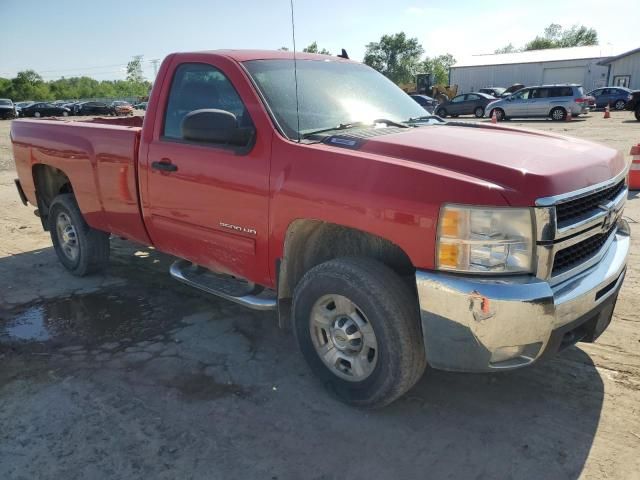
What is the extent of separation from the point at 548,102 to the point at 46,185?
24.7 meters

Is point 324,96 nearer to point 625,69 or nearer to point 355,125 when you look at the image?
point 355,125

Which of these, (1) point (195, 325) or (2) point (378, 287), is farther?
(1) point (195, 325)

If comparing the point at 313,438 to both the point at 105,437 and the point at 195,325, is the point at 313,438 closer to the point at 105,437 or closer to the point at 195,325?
the point at 105,437

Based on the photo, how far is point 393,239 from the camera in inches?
102

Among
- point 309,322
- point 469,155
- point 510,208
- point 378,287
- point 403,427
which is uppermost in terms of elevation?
point 469,155

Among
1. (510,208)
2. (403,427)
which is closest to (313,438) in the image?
(403,427)

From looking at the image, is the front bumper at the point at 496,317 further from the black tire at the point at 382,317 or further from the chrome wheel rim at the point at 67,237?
the chrome wheel rim at the point at 67,237

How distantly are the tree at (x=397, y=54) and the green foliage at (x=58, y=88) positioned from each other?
44.4 meters

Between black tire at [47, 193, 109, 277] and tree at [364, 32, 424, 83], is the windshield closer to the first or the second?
black tire at [47, 193, 109, 277]

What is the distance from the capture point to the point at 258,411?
3.01 metres

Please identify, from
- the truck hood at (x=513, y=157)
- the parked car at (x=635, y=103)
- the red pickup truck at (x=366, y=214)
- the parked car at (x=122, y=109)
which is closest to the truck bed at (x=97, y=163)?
the red pickup truck at (x=366, y=214)

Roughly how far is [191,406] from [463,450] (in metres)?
1.51

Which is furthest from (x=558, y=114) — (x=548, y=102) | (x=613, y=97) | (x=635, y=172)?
(x=635, y=172)

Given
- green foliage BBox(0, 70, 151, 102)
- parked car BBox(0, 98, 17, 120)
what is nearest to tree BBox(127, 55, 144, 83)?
green foliage BBox(0, 70, 151, 102)
